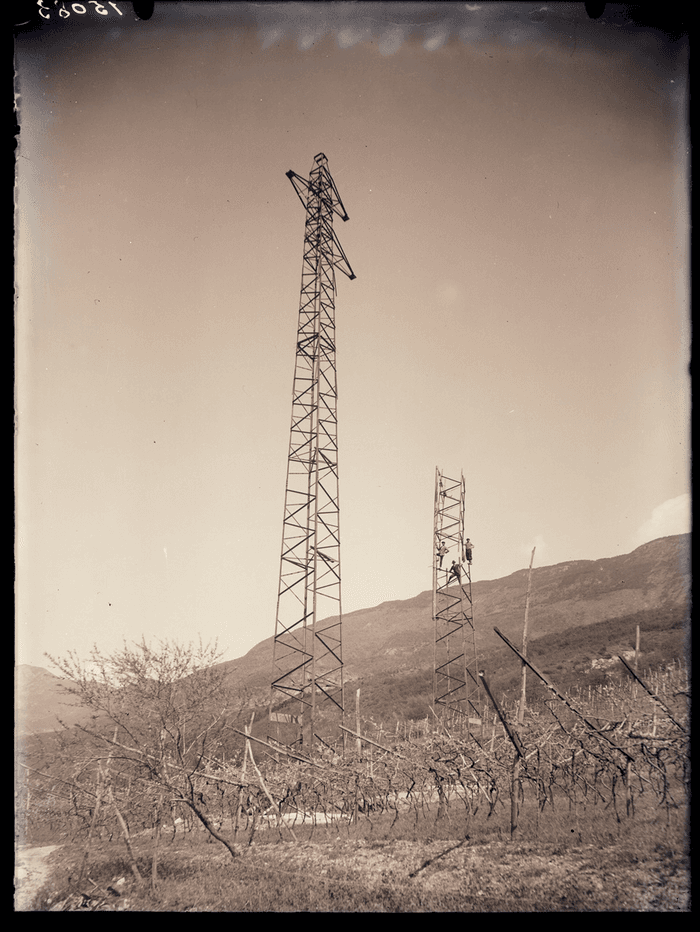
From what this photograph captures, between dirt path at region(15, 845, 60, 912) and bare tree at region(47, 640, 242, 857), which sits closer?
dirt path at region(15, 845, 60, 912)

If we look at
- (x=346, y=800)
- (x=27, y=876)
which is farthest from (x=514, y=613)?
(x=27, y=876)

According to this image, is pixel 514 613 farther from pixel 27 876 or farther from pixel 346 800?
pixel 27 876

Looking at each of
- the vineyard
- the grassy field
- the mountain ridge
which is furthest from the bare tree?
the mountain ridge

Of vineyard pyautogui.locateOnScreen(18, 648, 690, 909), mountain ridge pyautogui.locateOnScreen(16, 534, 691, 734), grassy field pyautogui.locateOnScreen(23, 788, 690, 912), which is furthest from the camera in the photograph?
mountain ridge pyautogui.locateOnScreen(16, 534, 691, 734)

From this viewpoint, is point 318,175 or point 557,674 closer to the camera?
point 318,175

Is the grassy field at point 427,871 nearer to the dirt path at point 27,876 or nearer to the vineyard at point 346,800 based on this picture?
the vineyard at point 346,800

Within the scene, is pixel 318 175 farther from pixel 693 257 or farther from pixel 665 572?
pixel 665 572

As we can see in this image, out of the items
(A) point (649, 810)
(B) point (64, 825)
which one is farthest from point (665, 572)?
(B) point (64, 825)

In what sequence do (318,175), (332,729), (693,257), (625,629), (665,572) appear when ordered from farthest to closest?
(665,572) < (625,629) < (332,729) < (318,175) < (693,257)

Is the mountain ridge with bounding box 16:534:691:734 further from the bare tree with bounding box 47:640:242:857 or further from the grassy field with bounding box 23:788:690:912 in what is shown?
the grassy field with bounding box 23:788:690:912
